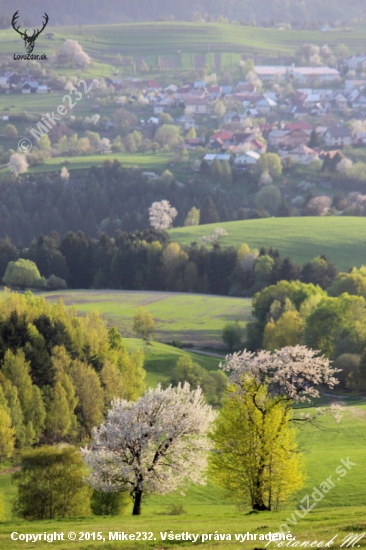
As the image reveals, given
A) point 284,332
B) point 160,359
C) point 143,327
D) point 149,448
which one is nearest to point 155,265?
point 143,327

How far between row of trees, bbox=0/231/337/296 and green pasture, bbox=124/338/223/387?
44.1 metres

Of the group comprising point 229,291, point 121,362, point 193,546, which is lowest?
point 229,291

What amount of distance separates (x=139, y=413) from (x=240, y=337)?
216 ft

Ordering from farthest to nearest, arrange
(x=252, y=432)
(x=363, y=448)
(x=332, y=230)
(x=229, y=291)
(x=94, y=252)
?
1. (x=332, y=230)
2. (x=94, y=252)
3. (x=229, y=291)
4. (x=363, y=448)
5. (x=252, y=432)

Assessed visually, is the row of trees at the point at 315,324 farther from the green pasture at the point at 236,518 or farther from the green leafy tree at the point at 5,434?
the green leafy tree at the point at 5,434

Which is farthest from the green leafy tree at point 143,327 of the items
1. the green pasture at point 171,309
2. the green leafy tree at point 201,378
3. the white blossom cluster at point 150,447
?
the white blossom cluster at point 150,447

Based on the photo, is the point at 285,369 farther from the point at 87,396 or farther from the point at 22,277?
the point at 22,277

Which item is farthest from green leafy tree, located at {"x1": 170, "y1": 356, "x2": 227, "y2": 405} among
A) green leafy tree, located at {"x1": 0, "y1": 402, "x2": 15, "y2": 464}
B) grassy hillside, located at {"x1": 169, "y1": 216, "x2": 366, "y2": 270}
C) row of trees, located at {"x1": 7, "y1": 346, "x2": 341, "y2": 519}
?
grassy hillside, located at {"x1": 169, "y1": 216, "x2": 366, "y2": 270}

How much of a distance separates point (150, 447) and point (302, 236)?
422ft

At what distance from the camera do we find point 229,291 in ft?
481

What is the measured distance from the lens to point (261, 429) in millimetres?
40562

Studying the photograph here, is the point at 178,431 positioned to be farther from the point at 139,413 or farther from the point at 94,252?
the point at 94,252

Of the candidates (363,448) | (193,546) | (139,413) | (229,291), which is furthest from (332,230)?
(193,546)

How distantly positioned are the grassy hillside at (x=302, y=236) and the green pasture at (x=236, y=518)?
96.9 metres
